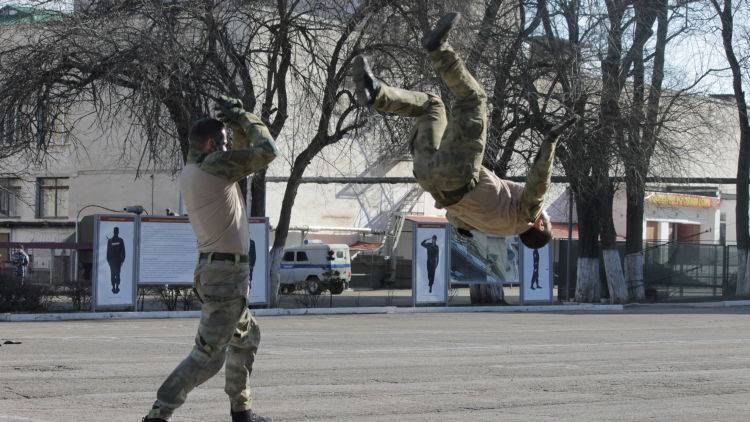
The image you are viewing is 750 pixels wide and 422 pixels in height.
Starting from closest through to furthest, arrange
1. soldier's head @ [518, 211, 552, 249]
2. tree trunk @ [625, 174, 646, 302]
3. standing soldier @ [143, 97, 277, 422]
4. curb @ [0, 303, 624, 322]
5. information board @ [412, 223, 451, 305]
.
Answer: standing soldier @ [143, 97, 277, 422], soldier's head @ [518, 211, 552, 249], curb @ [0, 303, 624, 322], information board @ [412, 223, 451, 305], tree trunk @ [625, 174, 646, 302]

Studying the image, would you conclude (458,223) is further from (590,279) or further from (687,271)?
(687,271)

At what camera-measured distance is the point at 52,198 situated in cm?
5538

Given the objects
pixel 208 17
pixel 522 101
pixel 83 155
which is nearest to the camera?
pixel 208 17

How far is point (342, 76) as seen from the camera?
88.6 ft

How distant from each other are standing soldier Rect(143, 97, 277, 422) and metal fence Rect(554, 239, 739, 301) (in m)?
30.0

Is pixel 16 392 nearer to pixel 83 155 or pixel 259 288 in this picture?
pixel 259 288

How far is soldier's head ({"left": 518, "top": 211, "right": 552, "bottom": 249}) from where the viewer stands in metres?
8.14

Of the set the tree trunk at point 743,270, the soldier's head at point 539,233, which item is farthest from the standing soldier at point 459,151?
the tree trunk at point 743,270

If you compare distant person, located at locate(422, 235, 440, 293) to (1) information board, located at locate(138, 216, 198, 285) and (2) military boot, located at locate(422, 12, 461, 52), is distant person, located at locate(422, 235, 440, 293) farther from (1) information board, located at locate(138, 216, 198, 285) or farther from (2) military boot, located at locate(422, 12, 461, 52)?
(2) military boot, located at locate(422, 12, 461, 52)

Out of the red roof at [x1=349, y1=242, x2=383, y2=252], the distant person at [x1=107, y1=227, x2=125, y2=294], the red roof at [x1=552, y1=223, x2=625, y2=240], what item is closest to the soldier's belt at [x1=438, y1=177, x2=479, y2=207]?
the distant person at [x1=107, y1=227, x2=125, y2=294]

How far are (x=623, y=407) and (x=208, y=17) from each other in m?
18.2

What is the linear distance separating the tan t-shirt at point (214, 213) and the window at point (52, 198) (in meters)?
48.7

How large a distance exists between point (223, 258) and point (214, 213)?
→ 357 mm

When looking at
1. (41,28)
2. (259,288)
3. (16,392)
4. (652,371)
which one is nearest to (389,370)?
(652,371)
